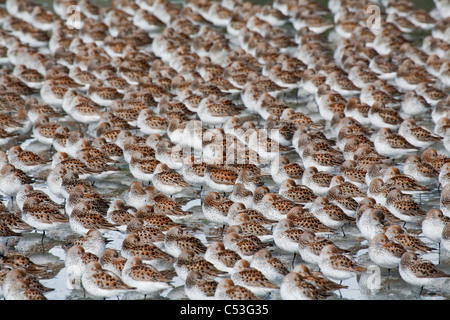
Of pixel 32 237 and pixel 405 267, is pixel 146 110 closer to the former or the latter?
pixel 32 237

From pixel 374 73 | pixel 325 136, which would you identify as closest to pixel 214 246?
pixel 325 136

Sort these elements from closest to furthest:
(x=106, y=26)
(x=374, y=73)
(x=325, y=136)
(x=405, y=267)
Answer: (x=405, y=267) < (x=325, y=136) < (x=374, y=73) < (x=106, y=26)

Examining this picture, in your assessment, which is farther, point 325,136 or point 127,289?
point 325,136

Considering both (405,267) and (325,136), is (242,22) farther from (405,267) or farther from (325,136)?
(405,267)

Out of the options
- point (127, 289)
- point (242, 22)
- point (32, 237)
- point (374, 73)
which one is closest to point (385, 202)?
point (127, 289)

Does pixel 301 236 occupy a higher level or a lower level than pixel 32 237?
higher
